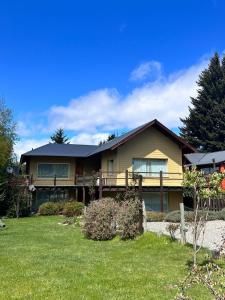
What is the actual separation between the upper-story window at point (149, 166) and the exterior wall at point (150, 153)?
13.1 inches

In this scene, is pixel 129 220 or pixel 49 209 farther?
pixel 49 209

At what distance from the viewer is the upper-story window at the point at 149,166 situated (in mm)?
30906

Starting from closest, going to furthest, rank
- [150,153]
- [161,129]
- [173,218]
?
[173,218]
[161,129]
[150,153]

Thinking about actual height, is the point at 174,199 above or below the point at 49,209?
above

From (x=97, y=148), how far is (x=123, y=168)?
6538 millimetres

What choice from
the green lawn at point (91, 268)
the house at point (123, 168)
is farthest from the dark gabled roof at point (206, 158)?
the green lawn at point (91, 268)

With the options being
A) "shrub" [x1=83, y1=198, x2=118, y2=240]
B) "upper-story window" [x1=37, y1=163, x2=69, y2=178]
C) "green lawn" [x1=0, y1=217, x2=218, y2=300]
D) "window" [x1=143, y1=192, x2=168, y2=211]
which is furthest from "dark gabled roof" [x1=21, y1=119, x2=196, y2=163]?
"green lawn" [x1=0, y1=217, x2=218, y2=300]

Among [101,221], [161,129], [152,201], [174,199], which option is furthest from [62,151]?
[101,221]

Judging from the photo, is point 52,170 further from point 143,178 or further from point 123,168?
point 143,178

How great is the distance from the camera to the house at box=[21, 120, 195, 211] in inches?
1171

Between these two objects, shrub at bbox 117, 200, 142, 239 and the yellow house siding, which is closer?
shrub at bbox 117, 200, 142, 239

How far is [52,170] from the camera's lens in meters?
35.5

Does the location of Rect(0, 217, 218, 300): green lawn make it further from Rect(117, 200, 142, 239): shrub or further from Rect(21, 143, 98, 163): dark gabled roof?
Rect(21, 143, 98, 163): dark gabled roof

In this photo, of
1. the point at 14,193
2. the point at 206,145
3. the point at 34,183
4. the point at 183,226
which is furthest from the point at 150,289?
the point at 206,145
